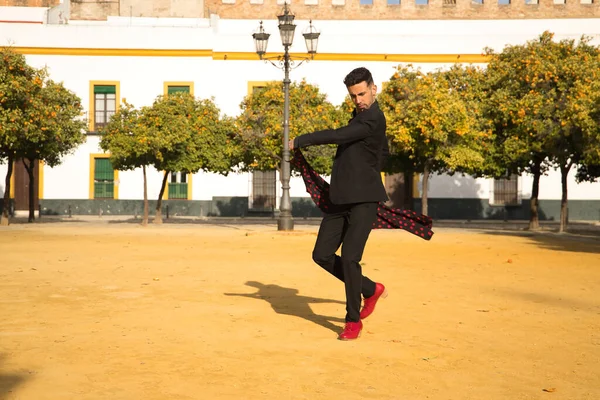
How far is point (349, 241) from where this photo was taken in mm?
6137

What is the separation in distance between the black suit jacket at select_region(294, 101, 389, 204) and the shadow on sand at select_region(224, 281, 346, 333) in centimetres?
116

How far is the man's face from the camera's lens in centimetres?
611

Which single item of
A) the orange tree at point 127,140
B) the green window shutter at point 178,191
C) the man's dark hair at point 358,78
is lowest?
the green window shutter at point 178,191

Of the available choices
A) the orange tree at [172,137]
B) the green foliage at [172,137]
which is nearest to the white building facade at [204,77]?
the orange tree at [172,137]

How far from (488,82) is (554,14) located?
16533 mm

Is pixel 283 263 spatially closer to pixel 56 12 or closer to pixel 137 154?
pixel 137 154

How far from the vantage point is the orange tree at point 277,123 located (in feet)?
89.7

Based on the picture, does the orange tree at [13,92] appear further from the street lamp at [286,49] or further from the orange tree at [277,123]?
the street lamp at [286,49]

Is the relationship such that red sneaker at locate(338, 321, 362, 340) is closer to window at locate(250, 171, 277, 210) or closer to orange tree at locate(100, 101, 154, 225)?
orange tree at locate(100, 101, 154, 225)

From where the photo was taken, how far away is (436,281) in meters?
10.5

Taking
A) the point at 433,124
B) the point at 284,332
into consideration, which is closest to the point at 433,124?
the point at 433,124

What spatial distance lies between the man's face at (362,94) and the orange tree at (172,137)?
62.5 ft

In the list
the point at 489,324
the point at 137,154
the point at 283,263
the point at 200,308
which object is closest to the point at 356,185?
the point at 489,324

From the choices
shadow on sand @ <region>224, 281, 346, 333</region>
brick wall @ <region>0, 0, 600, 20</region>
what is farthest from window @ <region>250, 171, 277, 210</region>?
shadow on sand @ <region>224, 281, 346, 333</region>
